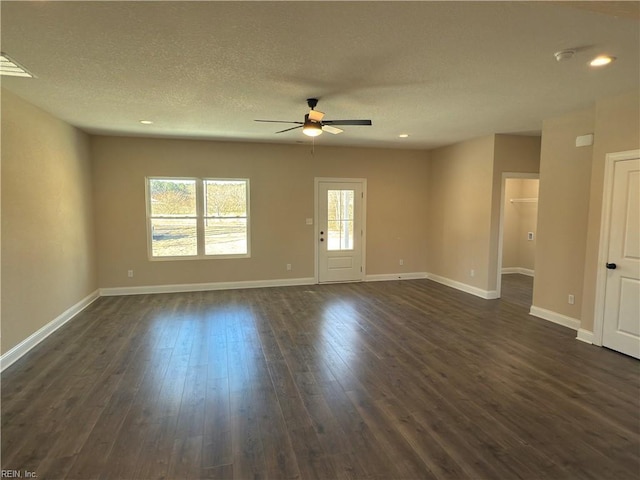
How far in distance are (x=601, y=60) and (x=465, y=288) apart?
4.32m

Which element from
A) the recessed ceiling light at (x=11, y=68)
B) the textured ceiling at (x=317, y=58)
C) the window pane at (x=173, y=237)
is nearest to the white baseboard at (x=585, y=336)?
the textured ceiling at (x=317, y=58)

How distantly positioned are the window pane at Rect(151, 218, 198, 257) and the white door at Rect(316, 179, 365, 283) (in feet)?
7.87

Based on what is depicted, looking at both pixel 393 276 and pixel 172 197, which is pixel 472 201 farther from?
pixel 172 197

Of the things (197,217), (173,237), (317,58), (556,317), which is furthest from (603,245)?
(173,237)

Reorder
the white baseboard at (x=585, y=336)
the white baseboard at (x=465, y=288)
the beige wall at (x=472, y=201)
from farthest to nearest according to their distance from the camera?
the white baseboard at (x=465, y=288) → the beige wall at (x=472, y=201) → the white baseboard at (x=585, y=336)

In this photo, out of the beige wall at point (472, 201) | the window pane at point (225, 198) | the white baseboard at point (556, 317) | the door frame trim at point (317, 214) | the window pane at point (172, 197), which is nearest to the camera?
the white baseboard at point (556, 317)

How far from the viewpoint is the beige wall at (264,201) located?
19.7 ft

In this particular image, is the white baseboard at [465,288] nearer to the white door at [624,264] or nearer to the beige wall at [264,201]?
the beige wall at [264,201]

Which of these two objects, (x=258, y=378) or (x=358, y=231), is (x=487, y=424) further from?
(x=358, y=231)

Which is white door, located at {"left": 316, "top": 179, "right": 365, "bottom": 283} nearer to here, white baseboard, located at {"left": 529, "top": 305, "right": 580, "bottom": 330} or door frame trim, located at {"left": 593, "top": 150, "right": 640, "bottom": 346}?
white baseboard, located at {"left": 529, "top": 305, "right": 580, "bottom": 330}

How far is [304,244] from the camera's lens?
6.92m

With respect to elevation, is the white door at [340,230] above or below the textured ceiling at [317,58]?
below

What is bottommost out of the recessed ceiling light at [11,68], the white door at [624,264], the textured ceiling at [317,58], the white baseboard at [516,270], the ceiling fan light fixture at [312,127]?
the white baseboard at [516,270]

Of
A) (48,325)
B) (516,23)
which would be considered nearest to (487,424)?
(516,23)
